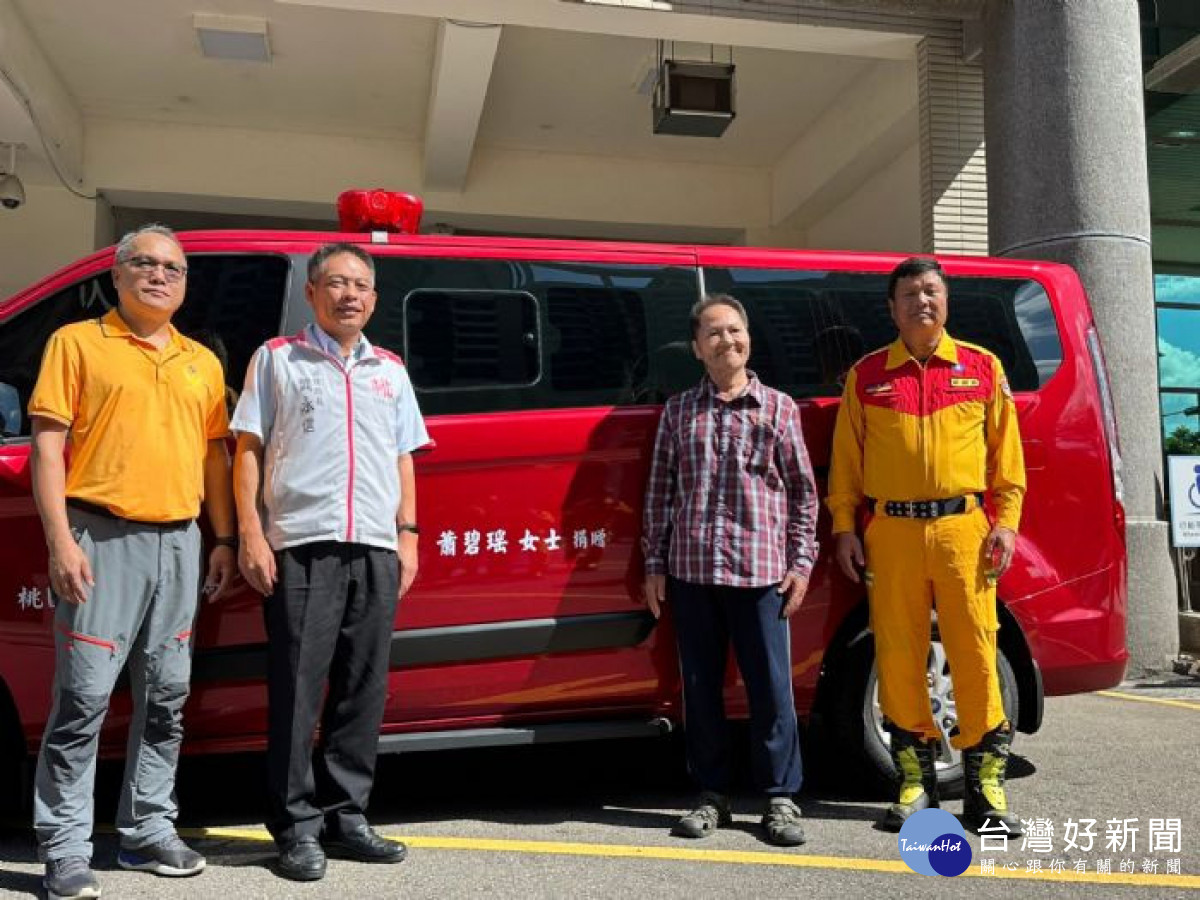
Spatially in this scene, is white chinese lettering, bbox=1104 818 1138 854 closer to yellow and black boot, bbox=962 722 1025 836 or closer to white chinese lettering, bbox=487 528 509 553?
yellow and black boot, bbox=962 722 1025 836

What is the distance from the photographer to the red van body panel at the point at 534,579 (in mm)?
3195

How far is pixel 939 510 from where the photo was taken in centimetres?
327

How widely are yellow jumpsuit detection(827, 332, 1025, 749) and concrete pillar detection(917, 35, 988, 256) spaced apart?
4.43 meters

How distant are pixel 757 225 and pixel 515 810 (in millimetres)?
9097

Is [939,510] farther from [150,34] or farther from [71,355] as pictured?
[150,34]

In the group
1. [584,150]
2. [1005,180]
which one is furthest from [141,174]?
[1005,180]

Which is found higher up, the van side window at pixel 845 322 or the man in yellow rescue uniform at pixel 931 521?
the van side window at pixel 845 322

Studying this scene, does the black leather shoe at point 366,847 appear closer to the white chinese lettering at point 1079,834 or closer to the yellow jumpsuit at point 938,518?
the yellow jumpsuit at point 938,518

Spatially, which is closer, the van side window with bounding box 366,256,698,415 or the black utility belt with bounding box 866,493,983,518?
the black utility belt with bounding box 866,493,983,518

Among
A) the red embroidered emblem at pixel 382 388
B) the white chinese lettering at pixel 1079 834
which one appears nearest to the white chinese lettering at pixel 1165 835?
the white chinese lettering at pixel 1079 834

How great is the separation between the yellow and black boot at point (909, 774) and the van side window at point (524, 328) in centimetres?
133

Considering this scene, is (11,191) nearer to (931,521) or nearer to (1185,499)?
(931,521)

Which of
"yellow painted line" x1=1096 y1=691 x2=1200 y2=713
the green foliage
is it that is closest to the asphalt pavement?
"yellow painted line" x1=1096 y1=691 x2=1200 y2=713

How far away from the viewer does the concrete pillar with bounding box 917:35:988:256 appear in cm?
748
